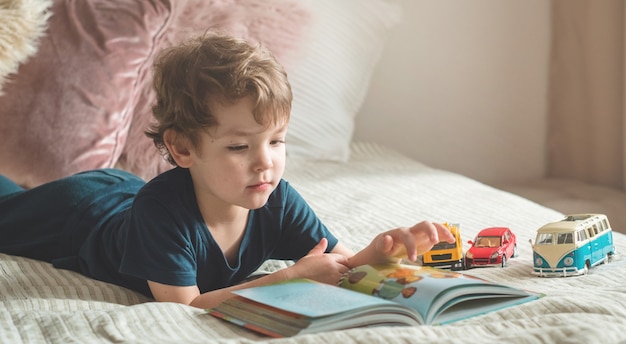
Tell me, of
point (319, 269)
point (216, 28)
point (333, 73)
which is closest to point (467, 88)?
point (333, 73)

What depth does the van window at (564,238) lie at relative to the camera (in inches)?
53.7

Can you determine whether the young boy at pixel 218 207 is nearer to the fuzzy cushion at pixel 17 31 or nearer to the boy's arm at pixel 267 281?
the boy's arm at pixel 267 281

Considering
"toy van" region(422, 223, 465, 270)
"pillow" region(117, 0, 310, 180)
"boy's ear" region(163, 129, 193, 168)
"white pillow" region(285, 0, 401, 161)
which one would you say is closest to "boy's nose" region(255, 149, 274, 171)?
"boy's ear" region(163, 129, 193, 168)

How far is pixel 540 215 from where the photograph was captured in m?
1.88

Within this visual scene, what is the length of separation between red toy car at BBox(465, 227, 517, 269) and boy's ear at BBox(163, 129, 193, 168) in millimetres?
498

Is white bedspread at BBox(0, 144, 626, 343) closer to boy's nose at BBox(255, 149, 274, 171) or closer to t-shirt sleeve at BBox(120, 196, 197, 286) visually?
t-shirt sleeve at BBox(120, 196, 197, 286)

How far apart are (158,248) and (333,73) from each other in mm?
1350

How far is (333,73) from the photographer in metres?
2.54

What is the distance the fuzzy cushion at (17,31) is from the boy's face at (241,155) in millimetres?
861

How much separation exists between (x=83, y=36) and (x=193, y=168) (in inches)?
31.9

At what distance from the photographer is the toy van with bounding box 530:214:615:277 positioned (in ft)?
4.48

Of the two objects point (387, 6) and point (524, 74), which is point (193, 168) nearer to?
point (387, 6)

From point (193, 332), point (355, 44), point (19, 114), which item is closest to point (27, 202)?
point (19, 114)

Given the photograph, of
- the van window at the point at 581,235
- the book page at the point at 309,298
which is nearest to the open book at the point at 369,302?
the book page at the point at 309,298
